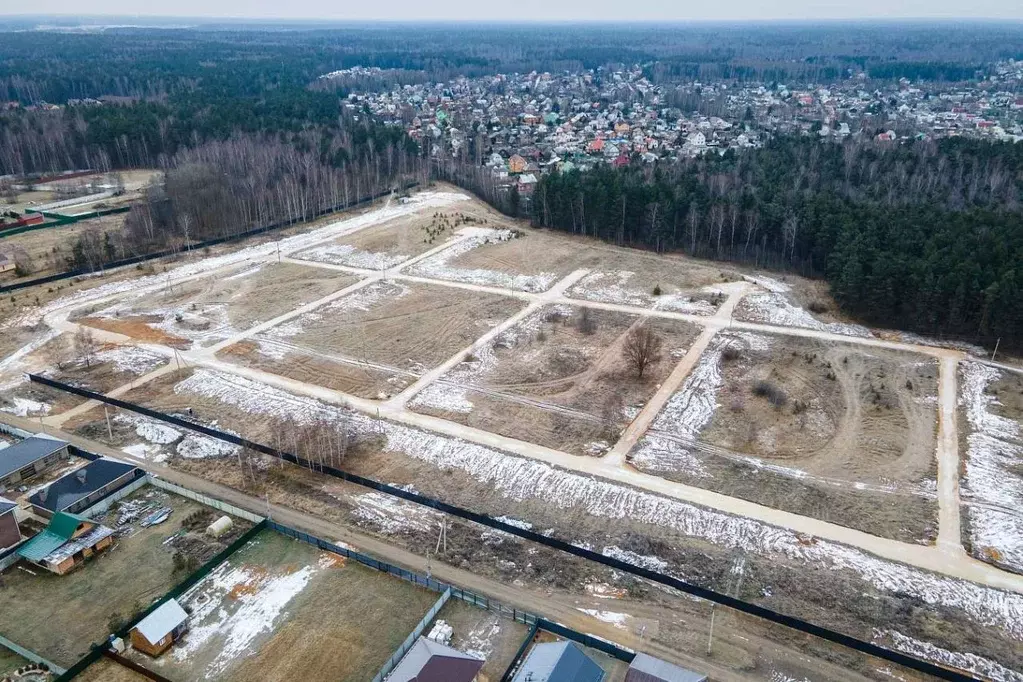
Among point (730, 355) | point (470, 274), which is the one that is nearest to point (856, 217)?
point (730, 355)

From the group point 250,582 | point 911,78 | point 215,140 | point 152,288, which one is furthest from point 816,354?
point 911,78

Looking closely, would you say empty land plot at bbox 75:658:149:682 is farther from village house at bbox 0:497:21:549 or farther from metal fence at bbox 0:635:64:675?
village house at bbox 0:497:21:549

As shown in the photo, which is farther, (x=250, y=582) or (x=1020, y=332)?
(x=1020, y=332)

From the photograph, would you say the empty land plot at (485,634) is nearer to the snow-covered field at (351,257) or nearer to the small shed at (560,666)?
the small shed at (560,666)

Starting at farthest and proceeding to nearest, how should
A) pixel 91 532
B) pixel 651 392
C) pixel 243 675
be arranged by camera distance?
pixel 651 392 → pixel 91 532 → pixel 243 675

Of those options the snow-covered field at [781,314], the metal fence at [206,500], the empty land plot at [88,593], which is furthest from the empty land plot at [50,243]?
the snow-covered field at [781,314]

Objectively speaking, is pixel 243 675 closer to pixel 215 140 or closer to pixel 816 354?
pixel 816 354
